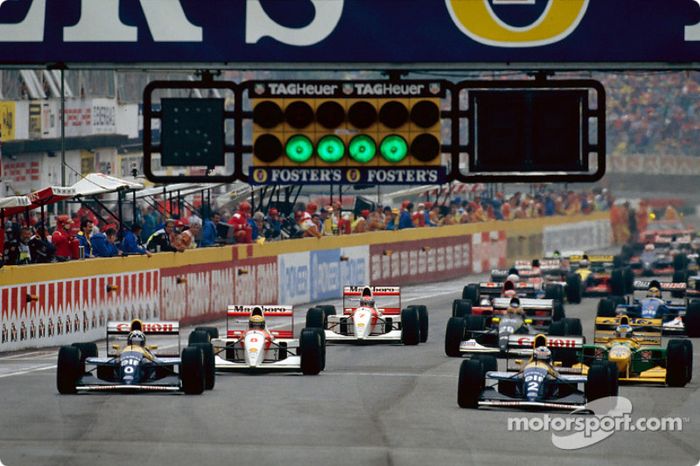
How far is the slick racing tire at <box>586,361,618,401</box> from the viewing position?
20.3m

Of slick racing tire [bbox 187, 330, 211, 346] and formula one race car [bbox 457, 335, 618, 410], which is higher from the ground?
slick racing tire [bbox 187, 330, 211, 346]

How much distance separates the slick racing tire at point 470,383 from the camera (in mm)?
20297

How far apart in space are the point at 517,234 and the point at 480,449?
3436 centimetres

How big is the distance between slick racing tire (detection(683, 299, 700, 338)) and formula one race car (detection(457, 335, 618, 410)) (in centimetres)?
1014

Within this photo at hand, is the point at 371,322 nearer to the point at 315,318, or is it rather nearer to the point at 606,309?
the point at 315,318

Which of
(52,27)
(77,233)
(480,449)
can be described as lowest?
(480,449)

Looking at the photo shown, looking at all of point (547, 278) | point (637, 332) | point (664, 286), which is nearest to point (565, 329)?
point (637, 332)

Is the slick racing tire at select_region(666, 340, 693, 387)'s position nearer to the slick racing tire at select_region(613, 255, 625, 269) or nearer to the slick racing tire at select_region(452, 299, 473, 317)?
the slick racing tire at select_region(452, 299, 473, 317)

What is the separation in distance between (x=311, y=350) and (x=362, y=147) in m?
11.0

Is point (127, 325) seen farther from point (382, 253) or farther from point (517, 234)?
point (517, 234)

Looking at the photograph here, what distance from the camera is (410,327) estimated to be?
28.5 metres

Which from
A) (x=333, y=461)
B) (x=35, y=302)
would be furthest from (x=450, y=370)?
(x=333, y=461)

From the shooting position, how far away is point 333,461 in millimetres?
16141

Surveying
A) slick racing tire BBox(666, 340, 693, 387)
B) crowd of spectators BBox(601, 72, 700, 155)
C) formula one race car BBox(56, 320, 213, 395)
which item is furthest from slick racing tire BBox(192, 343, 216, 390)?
crowd of spectators BBox(601, 72, 700, 155)
